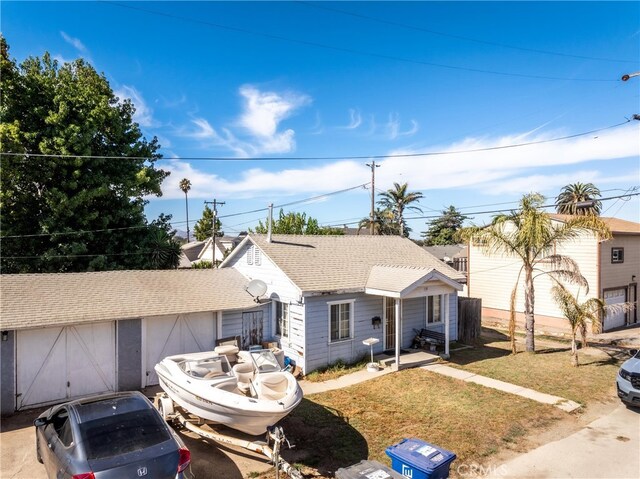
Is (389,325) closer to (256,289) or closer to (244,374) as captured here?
(256,289)

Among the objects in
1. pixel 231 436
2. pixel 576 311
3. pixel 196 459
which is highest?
pixel 576 311

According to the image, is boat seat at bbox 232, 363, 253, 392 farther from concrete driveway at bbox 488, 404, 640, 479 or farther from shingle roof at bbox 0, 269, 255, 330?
concrete driveway at bbox 488, 404, 640, 479

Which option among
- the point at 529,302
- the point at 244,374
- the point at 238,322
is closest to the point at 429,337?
the point at 529,302

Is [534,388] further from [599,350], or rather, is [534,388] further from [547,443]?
[599,350]

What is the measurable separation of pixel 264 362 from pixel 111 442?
12.6ft

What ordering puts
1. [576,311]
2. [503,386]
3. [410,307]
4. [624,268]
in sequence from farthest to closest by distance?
[624,268] < [410,307] < [576,311] < [503,386]

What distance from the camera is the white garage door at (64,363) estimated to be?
10.9 metres

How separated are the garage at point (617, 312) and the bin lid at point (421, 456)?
21.0m

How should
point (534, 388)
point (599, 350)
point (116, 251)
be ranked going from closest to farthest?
point (534, 388)
point (599, 350)
point (116, 251)

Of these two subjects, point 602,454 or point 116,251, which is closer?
point 602,454

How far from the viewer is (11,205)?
22828 mm

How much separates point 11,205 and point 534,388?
27.9m

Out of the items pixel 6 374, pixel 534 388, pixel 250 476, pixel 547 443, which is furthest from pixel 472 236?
pixel 6 374

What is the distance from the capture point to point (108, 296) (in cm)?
1294
